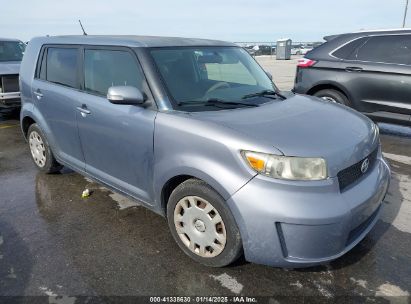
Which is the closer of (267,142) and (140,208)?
(267,142)

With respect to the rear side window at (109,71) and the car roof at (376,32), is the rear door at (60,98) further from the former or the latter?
the car roof at (376,32)

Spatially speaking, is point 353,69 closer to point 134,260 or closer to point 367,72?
point 367,72

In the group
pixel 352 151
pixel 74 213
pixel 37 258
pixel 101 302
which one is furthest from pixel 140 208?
pixel 352 151

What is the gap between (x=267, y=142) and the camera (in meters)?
2.60

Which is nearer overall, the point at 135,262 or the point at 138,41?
the point at 135,262

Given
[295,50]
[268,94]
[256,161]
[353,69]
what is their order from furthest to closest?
1. [295,50]
2. [353,69]
3. [268,94]
4. [256,161]

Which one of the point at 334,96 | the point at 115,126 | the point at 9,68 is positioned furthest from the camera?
the point at 9,68

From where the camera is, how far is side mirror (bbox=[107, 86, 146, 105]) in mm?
3085

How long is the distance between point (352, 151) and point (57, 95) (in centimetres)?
313

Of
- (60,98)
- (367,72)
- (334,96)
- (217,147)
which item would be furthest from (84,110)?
(367,72)

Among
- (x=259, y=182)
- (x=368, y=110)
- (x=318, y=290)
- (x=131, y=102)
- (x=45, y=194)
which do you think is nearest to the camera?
(x=259, y=182)

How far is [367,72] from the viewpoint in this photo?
20.1 ft

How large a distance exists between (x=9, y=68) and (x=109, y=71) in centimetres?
645

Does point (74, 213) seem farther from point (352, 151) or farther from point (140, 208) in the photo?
point (352, 151)
